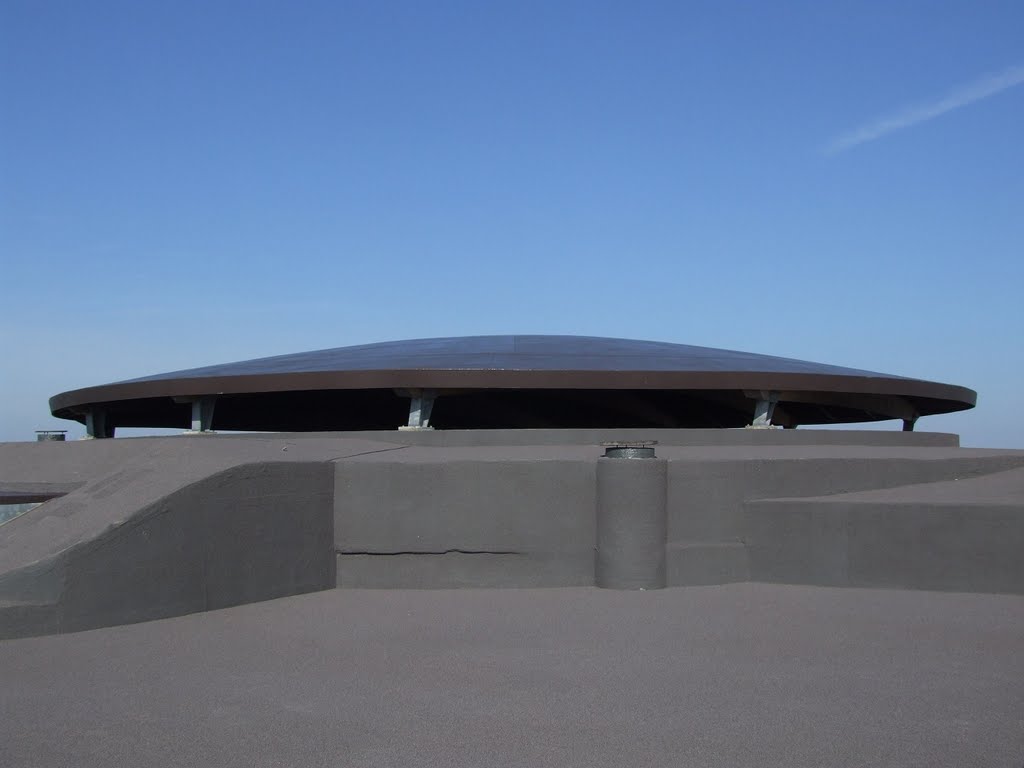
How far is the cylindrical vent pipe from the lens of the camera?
9.72 metres

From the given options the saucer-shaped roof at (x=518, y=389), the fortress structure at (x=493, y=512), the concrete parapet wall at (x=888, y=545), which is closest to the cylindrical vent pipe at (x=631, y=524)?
the fortress structure at (x=493, y=512)

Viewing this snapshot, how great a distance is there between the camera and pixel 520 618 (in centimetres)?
837

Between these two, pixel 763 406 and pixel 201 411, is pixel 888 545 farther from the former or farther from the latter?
pixel 201 411

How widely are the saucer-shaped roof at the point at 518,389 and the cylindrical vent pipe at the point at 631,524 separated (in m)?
3.60

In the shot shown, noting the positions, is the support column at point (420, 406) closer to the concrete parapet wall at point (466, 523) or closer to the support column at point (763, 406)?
the concrete parapet wall at point (466, 523)

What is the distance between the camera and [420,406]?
13.6m

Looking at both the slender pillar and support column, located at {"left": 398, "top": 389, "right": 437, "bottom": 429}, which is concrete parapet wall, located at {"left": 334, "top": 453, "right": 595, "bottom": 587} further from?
the slender pillar

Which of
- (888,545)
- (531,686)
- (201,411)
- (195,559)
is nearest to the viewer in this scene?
(531,686)

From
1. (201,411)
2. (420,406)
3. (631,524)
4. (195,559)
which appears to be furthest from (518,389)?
(195,559)

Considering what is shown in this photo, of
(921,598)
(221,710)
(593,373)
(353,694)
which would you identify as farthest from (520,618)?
(593,373)

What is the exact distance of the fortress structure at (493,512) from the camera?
8219 millimetres

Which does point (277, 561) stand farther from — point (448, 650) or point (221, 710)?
point (221, 710)

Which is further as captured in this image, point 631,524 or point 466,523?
point 466,523

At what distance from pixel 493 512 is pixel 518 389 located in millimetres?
4779
